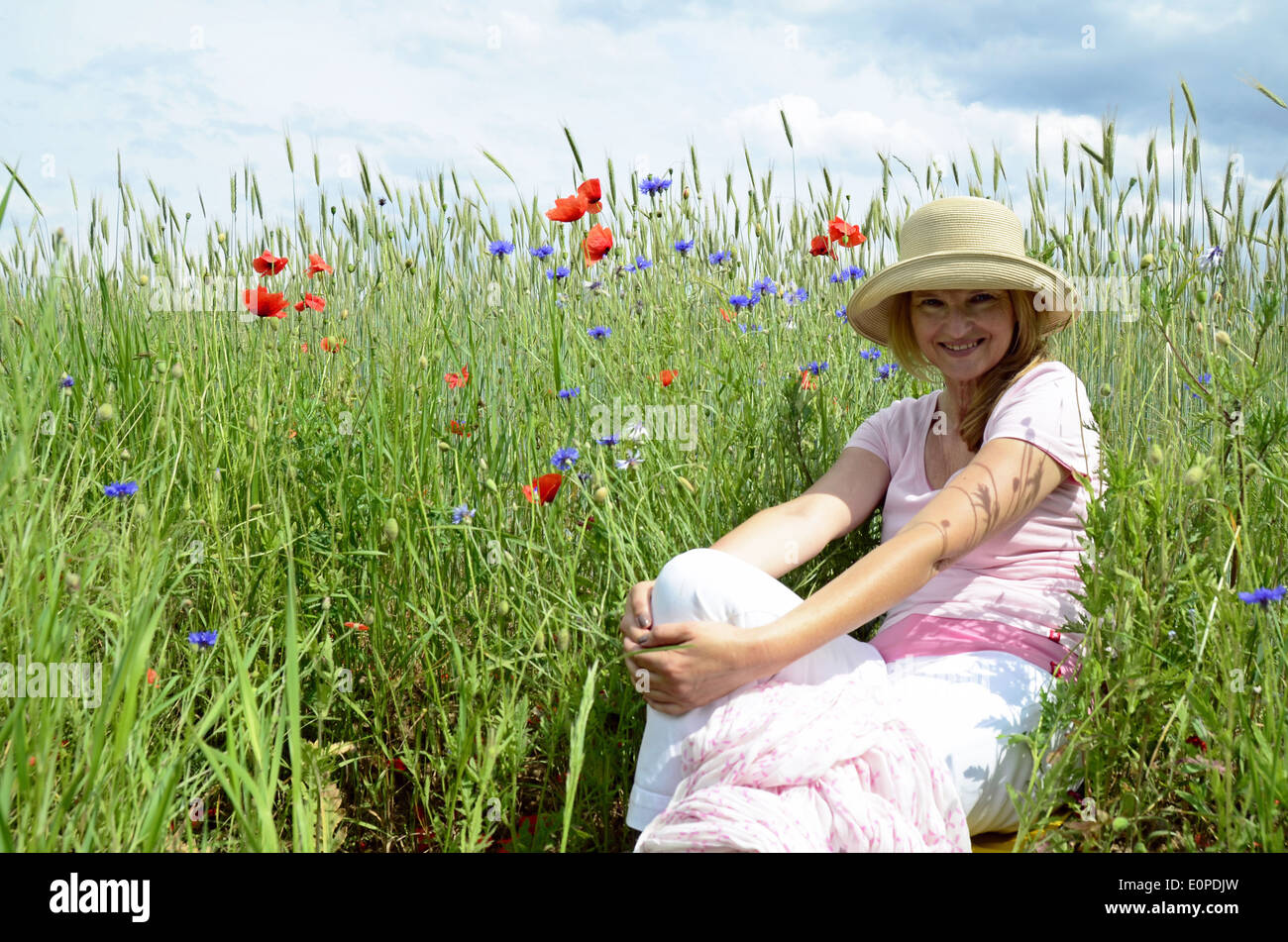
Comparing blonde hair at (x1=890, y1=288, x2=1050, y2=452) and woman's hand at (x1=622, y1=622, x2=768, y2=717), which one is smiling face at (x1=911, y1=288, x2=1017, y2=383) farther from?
woman's hand at (x1=622, y1=622, x2=768, y2=717)

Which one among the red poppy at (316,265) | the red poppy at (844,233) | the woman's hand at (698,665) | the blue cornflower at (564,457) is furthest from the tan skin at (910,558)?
the red poppy at (316,265)

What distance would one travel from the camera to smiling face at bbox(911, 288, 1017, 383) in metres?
1.86

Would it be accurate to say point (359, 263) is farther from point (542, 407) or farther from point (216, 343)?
point (542, 407)

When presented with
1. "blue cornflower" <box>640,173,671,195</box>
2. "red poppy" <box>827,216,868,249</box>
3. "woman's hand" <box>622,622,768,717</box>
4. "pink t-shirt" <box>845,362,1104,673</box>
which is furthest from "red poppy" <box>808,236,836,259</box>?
"woman's hand" <box>622,622,768,717</box>

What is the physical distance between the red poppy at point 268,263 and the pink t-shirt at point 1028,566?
189 centimetres

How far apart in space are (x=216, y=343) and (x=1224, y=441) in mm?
2170

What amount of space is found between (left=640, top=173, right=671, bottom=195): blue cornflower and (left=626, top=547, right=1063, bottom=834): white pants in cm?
168

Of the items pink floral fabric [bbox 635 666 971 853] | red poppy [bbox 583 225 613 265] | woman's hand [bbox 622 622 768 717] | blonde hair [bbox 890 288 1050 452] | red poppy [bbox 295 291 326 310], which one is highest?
red poppy [bbox 583 225 613 265]

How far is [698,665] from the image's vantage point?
1.41 metres

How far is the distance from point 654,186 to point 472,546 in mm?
1589

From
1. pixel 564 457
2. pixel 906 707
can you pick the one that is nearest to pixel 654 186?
pixel 564 457

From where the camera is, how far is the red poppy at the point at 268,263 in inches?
104
